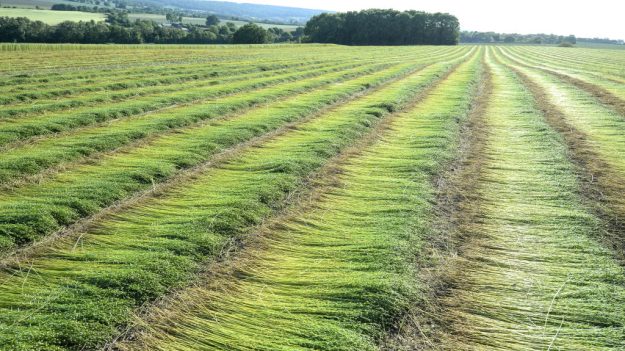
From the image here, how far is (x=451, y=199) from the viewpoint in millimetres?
8359

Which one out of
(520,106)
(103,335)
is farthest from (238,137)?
(520,106)

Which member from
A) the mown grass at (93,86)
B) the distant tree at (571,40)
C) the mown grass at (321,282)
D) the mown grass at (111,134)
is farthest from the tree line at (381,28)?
the mown grass at (321,282)

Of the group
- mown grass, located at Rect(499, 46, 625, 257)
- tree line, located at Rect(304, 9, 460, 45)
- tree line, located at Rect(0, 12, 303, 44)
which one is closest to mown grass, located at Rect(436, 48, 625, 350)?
mown grass, located at Rect(499, 46, 625, 257)

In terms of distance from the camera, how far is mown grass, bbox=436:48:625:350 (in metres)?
4.70

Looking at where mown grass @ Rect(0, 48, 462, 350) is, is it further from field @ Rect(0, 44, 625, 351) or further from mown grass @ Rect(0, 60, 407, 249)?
mown grass @ Rect(0, 60, 407, 249)

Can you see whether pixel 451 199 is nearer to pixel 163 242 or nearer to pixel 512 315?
pixel 512 315

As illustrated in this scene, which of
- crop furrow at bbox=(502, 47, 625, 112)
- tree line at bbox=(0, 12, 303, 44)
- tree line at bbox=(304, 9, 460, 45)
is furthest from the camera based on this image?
tree line at bbox=(304, 9, 460, 45)

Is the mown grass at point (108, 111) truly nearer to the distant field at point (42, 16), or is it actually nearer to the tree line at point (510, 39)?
the distant field at point (42, 16)

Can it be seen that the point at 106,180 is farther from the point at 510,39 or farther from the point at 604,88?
the point at 510,39

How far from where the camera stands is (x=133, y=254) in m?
5.96

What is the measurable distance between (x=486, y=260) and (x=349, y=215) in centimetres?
205

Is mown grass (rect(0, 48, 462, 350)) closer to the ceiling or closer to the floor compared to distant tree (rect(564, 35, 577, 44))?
closer to the floor

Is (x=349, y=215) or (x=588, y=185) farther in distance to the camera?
(x=588, y=185)

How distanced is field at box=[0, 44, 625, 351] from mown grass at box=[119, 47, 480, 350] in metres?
0.02
